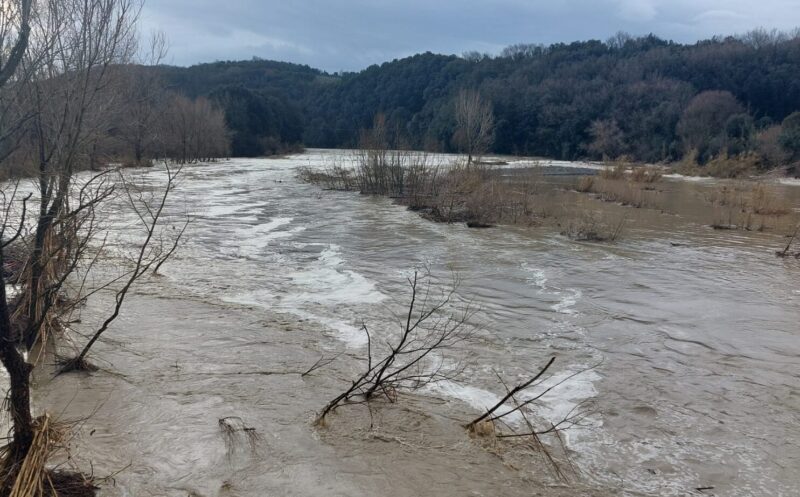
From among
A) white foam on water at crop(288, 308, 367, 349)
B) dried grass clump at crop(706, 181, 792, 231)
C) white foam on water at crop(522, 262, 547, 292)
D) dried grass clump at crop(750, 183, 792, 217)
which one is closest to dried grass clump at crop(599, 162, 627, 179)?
dried grass clump at crop(706, 181, 792, 231)

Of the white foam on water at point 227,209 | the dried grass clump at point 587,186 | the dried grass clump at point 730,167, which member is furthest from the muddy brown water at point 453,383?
the dried grass clump at point 730,167

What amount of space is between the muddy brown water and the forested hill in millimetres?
38241

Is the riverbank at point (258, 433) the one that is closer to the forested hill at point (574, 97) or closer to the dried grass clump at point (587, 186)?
the dried grass clump at point (587, 186)

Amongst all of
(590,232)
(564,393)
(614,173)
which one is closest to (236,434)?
(564,393)

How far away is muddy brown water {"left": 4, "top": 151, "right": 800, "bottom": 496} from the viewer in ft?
13.9

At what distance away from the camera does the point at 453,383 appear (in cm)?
579

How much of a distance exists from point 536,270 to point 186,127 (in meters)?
40.7

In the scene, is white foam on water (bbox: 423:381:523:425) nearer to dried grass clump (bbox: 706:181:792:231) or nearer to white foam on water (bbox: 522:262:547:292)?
white foam on water (bbox: 522:262:547:292)

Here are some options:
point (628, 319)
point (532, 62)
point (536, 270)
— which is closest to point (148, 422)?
Result: point (628, 319)

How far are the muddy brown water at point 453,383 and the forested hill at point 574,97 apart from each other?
38.2 metres

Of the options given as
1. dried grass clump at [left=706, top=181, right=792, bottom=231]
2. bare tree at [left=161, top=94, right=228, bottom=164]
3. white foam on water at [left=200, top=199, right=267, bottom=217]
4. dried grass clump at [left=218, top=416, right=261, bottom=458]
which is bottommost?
dried grass clump at [left=218, top=416, right=261, bottom=458]

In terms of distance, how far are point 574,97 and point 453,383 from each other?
78.0 meters

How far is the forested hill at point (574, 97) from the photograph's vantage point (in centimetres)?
6159

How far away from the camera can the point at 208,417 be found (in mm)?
4848
